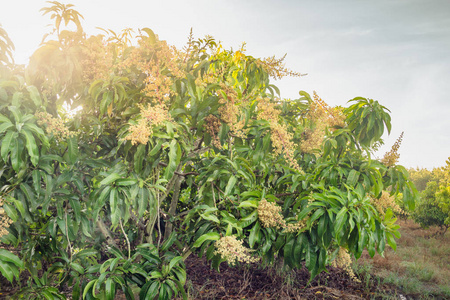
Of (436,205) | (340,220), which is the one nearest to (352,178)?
(340,220)

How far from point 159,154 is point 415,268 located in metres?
4.02

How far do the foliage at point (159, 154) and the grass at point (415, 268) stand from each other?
6.45 ft

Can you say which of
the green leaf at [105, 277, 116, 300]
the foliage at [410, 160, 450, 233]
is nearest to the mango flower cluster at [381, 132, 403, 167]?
the green leaf at [105, 277, 116, 300]

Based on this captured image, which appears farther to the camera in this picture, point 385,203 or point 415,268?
point 415,268

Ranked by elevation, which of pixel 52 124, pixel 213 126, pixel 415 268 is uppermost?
pixel 213 126

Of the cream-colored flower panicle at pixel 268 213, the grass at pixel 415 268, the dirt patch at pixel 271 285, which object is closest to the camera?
the cream-colored flower panicle at pixel 268 213

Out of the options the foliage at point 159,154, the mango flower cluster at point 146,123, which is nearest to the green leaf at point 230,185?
the foliage at point 159,154

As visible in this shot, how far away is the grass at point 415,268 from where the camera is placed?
3508 millimetres

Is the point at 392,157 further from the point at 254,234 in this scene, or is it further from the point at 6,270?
the point at 6,270

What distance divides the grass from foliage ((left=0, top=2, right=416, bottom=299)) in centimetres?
197

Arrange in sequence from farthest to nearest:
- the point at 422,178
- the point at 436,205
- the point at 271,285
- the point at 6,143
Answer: the point at 422,178 < the point at 436,205 < the point at 271,285 < the point at 6,143

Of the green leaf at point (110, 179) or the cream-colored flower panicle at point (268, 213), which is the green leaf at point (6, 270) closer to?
the green leaf at point (110, 179)

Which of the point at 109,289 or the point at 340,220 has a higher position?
the point at 340,220

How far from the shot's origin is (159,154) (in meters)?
1.79
